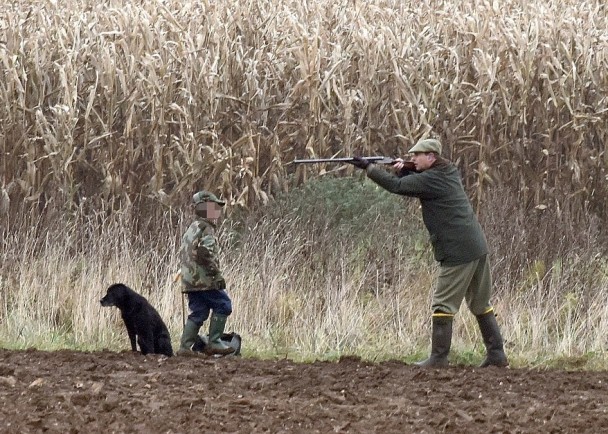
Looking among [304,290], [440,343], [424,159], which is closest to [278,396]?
[440,343]

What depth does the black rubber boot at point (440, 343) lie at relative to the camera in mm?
9422

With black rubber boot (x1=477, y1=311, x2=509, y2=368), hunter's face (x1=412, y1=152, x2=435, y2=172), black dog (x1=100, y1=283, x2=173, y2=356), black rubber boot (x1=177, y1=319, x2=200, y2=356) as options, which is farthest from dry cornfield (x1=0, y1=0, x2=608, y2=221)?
black rubber boot (x1=477, y1=311, x2=509, y2=368)

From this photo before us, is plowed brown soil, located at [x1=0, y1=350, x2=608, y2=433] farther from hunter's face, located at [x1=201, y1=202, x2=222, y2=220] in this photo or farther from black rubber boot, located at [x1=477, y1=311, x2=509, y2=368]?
hunter's face, located at [x1=201, y1=202, x2=222, y2=220]

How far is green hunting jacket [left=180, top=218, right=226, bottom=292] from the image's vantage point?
30.7 ft

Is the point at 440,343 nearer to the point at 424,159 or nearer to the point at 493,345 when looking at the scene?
the point at 493,345

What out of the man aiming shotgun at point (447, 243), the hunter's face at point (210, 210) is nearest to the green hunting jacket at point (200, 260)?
the hunter's face at point (210, 210)

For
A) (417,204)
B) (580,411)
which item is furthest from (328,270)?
(580,411)

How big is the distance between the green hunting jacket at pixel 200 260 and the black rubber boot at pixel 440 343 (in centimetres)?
159

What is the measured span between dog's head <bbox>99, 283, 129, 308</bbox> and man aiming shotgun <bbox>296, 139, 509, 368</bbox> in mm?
1897

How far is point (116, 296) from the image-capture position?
368 inches

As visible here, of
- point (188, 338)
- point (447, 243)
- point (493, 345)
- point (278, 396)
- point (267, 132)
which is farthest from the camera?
point (267, 132)

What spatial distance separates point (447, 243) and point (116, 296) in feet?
7.95

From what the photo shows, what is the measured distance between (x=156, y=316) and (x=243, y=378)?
116cm

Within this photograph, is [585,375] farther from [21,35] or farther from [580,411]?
[21,35]
